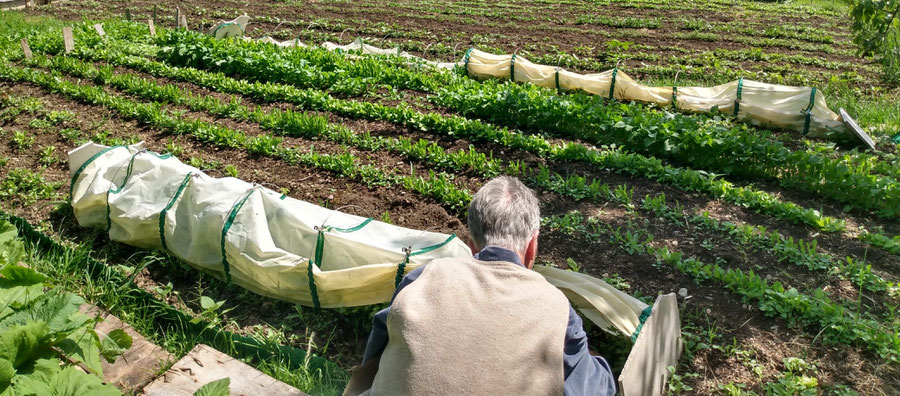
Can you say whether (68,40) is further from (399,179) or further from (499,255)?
(499,255)


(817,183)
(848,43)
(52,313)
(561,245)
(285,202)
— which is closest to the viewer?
(52,313)

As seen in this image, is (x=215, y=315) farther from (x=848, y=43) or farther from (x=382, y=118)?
(x=848, y=43)

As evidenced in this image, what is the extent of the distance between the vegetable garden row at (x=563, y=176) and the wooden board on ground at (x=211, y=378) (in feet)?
0.57

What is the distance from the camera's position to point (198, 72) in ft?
28.3

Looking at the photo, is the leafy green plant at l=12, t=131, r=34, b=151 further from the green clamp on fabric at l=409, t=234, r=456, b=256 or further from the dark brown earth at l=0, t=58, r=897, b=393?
the green clamp on fabric at l=409, t=234, r=456, b=256

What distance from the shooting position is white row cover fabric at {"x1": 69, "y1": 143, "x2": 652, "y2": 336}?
12.7 ft

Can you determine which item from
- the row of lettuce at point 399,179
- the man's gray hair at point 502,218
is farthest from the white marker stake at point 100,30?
the man's gray hair at point 502,218

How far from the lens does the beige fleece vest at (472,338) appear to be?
7.60 feet

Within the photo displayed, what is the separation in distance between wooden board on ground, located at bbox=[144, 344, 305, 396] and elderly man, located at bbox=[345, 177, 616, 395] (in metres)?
1.05

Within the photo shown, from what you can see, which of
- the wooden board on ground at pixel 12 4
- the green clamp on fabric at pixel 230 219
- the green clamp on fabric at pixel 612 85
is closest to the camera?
the green clamp on fabric at pixel 230 219

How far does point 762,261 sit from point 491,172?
229cm

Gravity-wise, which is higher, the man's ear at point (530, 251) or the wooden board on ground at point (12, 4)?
the wooden board on ground at point (12, 4)

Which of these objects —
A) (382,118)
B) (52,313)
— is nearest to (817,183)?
(382,118)

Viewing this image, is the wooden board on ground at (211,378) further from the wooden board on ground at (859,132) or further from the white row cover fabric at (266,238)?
the wooden board on ground at (859,132)
